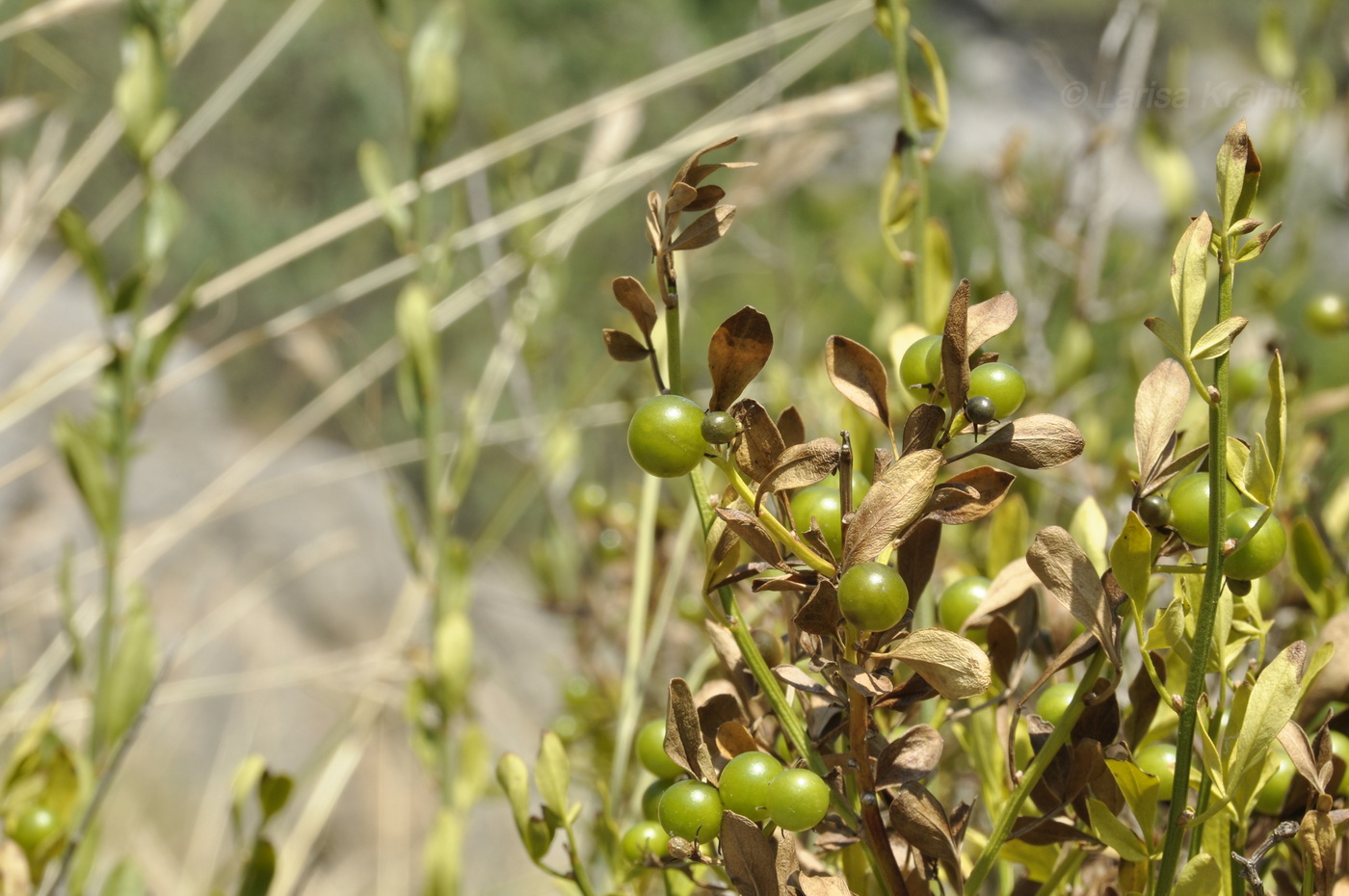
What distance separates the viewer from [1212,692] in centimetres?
41

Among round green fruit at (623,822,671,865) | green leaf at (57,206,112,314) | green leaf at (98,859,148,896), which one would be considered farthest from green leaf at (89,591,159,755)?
round green fruit at (623,822,671,865)

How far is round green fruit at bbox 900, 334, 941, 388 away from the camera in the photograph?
0.78ft

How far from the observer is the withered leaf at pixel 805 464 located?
23 cm

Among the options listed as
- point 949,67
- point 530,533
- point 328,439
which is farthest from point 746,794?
point 949,67

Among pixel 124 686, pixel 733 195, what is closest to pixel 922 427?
pixel 124 686

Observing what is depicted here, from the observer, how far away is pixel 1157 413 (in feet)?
0.77

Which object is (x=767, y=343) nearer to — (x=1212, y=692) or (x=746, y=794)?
(x=746, y=794)

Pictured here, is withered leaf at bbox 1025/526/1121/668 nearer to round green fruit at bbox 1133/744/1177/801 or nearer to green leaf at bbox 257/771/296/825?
round green fruit at bbox 1133/744/1177/801

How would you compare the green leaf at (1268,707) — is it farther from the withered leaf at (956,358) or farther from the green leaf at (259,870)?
the green leaf at (259,870)

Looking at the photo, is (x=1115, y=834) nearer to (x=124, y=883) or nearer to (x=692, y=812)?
(x=692, y=812)

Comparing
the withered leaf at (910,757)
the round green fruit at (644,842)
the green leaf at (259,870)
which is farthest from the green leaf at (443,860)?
the withered leaf at (910,757)

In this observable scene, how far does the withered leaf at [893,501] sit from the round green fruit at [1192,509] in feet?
0.19

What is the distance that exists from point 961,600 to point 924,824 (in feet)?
0.23

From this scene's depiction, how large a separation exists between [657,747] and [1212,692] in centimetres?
25
